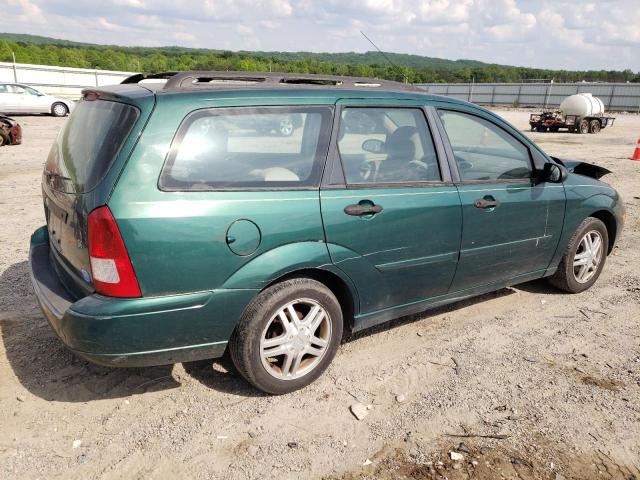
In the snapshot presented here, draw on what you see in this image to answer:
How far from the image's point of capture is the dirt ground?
2.66 metres

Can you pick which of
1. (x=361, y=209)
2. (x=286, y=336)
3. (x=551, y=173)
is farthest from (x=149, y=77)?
(x=551, y=173)

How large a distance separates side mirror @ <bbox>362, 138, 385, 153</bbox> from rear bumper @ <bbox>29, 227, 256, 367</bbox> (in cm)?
123

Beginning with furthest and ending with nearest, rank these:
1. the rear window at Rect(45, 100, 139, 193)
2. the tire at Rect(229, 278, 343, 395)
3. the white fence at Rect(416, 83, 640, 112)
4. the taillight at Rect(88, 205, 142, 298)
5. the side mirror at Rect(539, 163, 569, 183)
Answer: the white fence at Rect(416, 83, 640, 112) < the side mirror at Rect(539, 163, 569, 183) < the tire at Rect(229, 278, 343, 395) < the rear window at Rect(45, 100, 139, 193) < the taillight at Rect(88, 205, 142, 298)

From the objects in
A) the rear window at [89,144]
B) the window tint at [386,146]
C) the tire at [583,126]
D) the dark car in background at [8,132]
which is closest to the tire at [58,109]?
the dark car in background at [8,132]

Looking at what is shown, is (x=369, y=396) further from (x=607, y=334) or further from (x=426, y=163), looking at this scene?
(x=607, y=334)

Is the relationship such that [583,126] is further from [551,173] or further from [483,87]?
[483,87]

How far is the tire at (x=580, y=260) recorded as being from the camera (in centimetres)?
468

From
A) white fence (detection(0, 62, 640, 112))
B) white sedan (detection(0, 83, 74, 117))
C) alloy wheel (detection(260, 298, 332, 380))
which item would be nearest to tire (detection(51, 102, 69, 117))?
white sedan (detection(0, 83, 74, 117))

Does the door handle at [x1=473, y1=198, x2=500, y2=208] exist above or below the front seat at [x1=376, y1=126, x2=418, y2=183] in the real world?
below

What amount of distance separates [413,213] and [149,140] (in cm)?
169

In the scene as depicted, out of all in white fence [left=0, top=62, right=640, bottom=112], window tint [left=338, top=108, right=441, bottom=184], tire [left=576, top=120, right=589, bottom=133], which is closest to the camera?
window tint [left=338, top=108, right=441, bottom=184]

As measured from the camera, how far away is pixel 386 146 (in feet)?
11.6

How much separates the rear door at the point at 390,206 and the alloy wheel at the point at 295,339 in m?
0.31

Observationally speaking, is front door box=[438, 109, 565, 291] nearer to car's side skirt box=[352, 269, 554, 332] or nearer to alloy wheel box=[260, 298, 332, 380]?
car's side skirt box=[352, 269, 554, 332]
